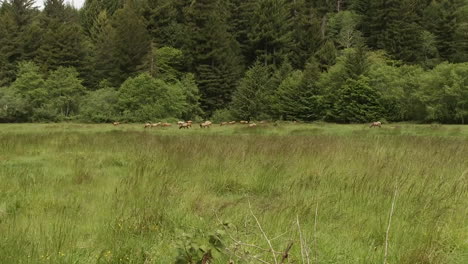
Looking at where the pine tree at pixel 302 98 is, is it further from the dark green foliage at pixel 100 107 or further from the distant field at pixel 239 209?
the distant field at pixel 239 209

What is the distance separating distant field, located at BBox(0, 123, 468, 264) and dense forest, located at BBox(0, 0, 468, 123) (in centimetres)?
2538

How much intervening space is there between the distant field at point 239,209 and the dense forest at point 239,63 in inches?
999

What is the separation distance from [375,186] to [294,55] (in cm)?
4383

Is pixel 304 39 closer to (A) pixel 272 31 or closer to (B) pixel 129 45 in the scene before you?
(A) pixel 272 31

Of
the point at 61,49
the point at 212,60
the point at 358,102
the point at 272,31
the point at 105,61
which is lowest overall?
the point at 358,102

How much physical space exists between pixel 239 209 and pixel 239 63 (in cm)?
4609

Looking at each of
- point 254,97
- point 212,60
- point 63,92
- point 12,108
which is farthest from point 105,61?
point 254,97

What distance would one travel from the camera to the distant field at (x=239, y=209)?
9.46 ft

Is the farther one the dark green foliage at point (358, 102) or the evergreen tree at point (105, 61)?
the evergreen tree at point (105, 61)

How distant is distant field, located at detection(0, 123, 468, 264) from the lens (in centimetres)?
288

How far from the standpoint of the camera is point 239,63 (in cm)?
4903

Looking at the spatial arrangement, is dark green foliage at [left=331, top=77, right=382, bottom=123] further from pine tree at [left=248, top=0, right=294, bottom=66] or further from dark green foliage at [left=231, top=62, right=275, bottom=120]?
pine tree at [left=248, top=0, right=294, bottom=66]

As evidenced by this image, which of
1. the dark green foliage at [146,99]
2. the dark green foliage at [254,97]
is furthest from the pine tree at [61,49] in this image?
the dark green foliage at [254,97]

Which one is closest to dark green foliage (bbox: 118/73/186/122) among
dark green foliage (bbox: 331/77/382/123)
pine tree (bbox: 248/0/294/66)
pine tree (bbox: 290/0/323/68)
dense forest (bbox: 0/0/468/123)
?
dense forest (bbox: 0/0/468/123)
